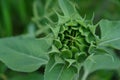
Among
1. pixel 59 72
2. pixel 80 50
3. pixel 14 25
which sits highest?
pixel 80 50

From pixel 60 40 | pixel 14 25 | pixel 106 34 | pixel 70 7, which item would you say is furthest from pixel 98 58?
pixel 14 25

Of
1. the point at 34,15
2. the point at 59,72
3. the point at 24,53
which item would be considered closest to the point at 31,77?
the point at 24,53

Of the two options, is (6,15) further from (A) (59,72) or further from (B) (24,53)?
(A) (59,72)

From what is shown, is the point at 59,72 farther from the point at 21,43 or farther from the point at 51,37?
the point at 21,43

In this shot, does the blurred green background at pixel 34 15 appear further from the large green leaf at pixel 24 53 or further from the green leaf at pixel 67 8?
the green leaf at pixel 67 8

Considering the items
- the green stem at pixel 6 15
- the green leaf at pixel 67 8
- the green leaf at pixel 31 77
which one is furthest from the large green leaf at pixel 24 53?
the green stem at pixel 6 15

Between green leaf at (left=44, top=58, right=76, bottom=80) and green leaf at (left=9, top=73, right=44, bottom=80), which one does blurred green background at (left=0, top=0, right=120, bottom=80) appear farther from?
green leaf at (left=44, top=58, right=76, bottom=80)
